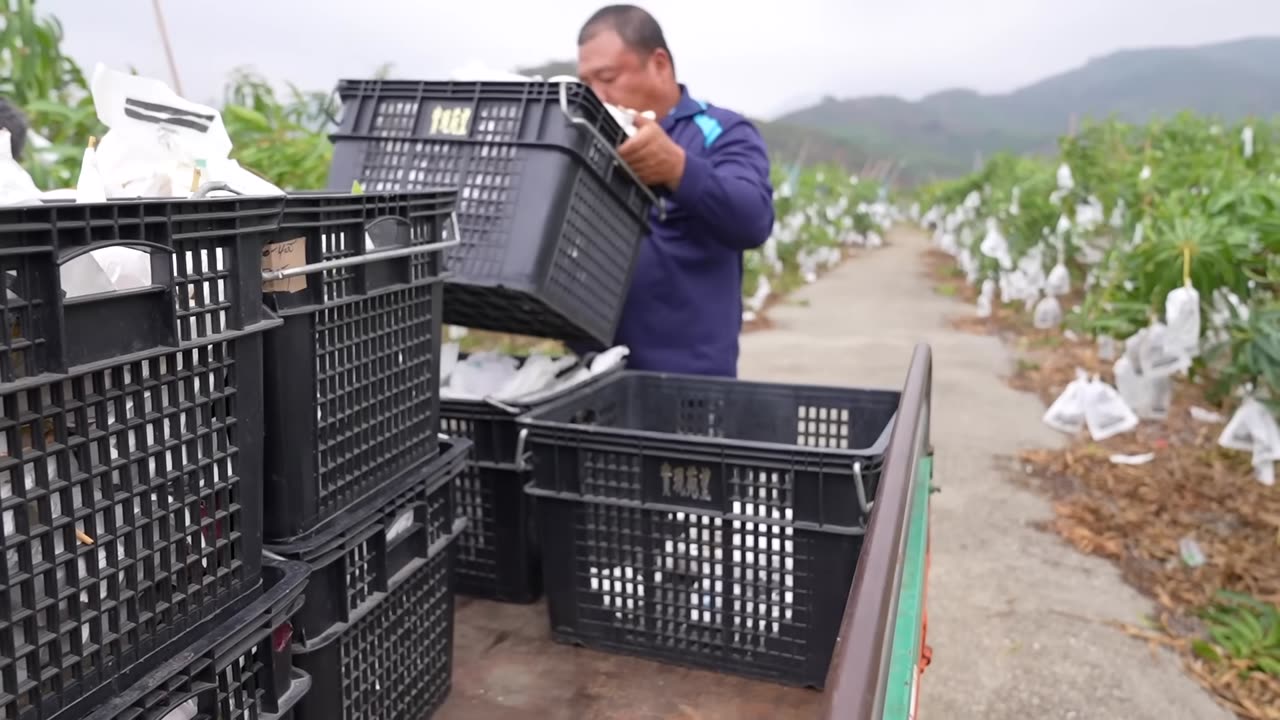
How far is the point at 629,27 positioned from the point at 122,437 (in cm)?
207

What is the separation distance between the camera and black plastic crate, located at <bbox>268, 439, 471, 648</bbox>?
1.29 metres

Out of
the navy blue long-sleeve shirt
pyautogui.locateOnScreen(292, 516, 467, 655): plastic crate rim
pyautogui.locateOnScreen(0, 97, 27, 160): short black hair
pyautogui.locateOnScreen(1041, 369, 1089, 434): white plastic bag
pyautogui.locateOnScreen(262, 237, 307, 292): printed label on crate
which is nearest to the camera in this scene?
pyautogui.locateOnScreen(262, 237, 307, 292): printed label on crate

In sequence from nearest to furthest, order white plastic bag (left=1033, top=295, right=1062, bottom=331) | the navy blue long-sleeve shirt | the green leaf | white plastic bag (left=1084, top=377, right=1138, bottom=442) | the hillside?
1. the navy blue long-sleeve shirt
2. the green leaf
3. white plastic bag (left=1084, top=377, right=1138, bottom=442)
4. white plastic bag (left=1033, top=295, right=1062, bottom=331)
5. the hillside

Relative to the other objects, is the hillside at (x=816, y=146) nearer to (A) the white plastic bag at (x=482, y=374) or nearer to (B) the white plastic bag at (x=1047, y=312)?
(B) the white plastic bag at (x=1047, y=312)

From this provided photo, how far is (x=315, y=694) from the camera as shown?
1315mm

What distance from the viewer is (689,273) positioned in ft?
8.88

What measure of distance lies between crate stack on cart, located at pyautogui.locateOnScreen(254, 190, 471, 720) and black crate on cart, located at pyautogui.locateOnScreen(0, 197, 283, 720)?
0.35 ft

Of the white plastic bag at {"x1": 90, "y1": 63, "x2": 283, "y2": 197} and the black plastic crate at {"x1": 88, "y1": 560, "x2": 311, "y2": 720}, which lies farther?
the white plastic bag at {"x1": 90, "y1": 63, "x2": 283, "y2": 197}

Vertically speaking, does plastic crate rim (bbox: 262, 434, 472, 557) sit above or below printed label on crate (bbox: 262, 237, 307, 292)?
below

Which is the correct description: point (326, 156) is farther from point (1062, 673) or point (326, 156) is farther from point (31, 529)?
point (31, 529)

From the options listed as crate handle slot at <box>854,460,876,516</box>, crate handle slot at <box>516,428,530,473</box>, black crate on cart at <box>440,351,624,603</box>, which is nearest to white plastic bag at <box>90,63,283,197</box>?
crate handle slot at <box>516,428,530,473</box>

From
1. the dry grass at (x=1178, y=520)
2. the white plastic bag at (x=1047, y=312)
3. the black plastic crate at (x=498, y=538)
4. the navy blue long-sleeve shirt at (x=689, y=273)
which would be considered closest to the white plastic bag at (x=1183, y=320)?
the dry grass at (x=1178, y=520)

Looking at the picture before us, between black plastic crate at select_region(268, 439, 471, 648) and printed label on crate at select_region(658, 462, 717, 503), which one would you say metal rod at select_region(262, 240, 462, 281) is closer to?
black plastic crate at select_region(268, 439, 471, 648)

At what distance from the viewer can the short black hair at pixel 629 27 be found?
105 inches
